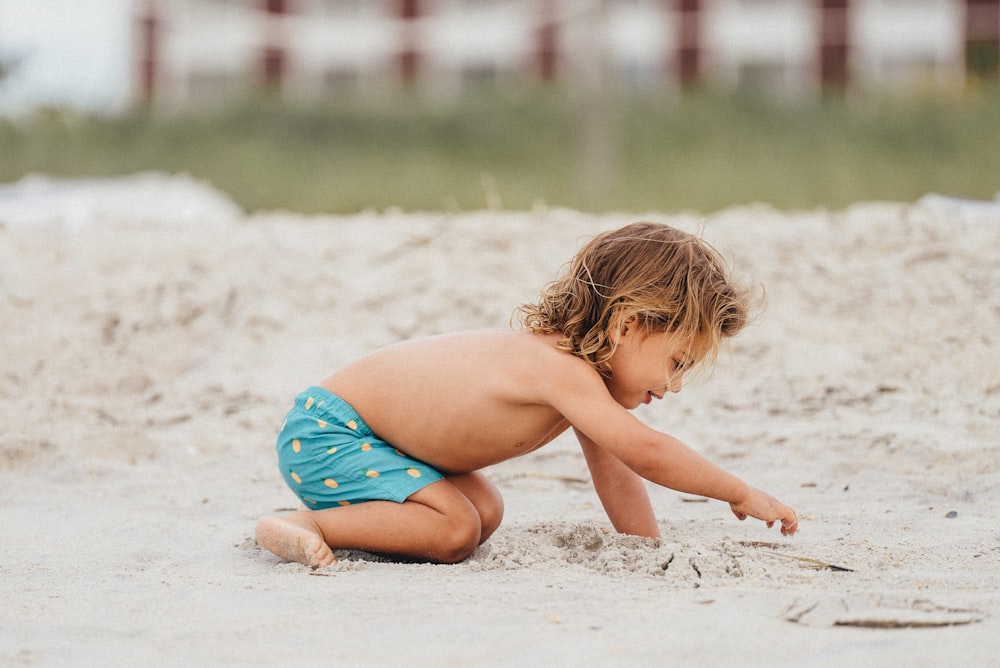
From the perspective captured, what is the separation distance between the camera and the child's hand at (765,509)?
2.43 metres

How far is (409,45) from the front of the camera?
2192 centimetres

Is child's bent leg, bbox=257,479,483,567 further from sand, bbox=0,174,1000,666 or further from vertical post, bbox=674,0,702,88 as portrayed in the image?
vertical post, bbox=674,0,702,88

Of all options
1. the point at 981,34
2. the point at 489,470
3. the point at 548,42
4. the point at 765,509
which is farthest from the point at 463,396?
the point at 981,34

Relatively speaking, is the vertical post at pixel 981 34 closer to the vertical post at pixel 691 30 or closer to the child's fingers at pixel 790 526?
the vertical post at pixel 691 30

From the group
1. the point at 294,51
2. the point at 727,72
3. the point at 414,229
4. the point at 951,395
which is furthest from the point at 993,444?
the point at 294,51

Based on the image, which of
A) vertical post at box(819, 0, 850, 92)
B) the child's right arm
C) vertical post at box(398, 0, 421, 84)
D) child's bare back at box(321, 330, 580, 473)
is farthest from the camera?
vertical post at box(398, 0, 421, 84)

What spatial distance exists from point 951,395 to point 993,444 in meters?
0.45

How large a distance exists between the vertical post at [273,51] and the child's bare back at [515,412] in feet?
66.4

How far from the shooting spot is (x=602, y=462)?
106 inches

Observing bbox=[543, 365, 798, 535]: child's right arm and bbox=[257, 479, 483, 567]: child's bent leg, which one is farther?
bbox=[257, 479, 483, 567]: child's bent leg

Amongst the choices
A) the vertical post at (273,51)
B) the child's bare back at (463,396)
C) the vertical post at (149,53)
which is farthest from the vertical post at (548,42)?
the child's bare back at (463,396)

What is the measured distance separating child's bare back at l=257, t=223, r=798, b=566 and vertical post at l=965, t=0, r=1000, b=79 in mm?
19798

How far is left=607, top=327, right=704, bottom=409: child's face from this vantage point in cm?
244

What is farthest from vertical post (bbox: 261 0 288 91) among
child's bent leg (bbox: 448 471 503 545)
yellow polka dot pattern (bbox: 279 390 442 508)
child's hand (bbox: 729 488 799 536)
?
child's hand (bbox: 729 488 799 536)
